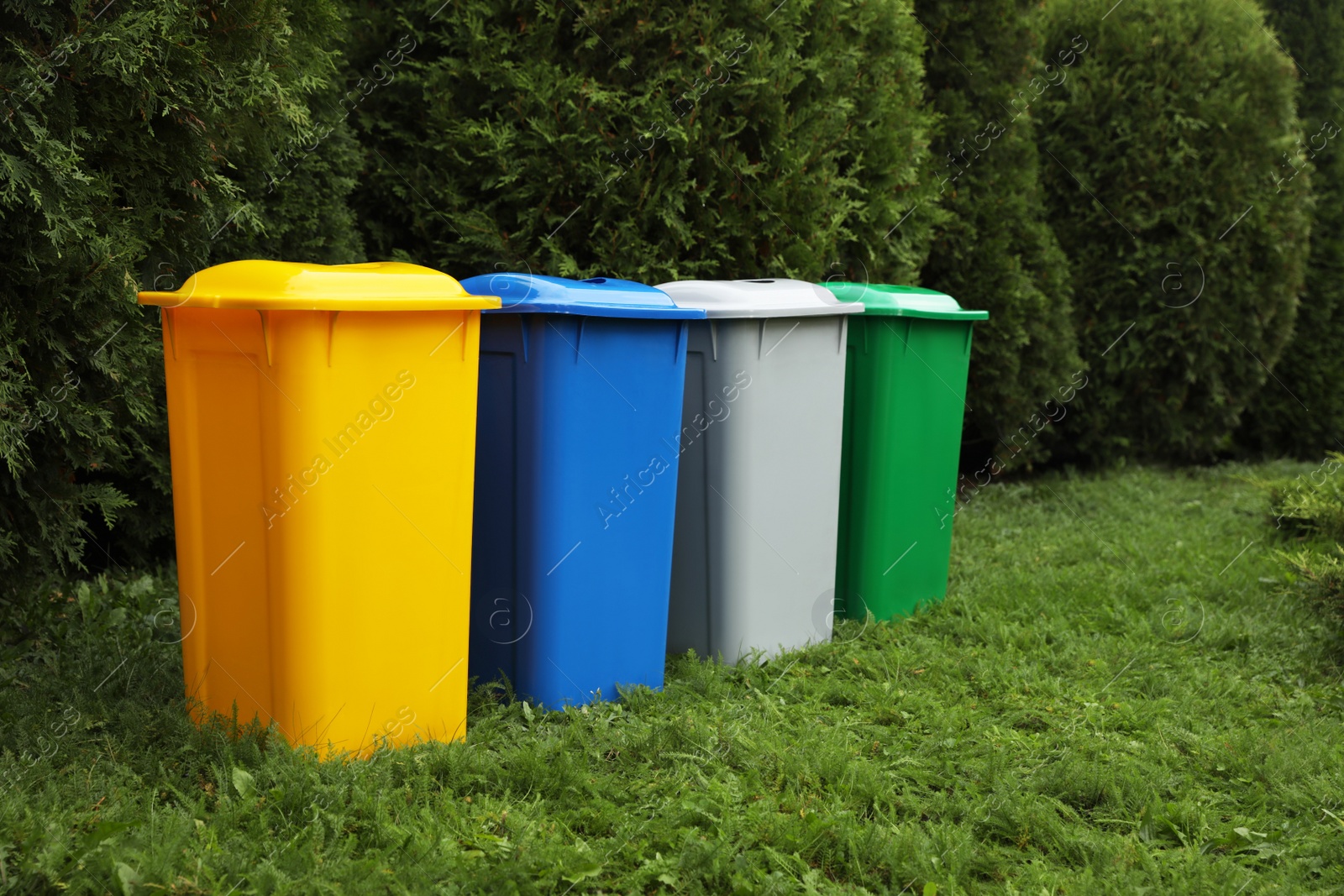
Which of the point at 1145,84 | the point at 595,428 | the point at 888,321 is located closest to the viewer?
the point at 595,428

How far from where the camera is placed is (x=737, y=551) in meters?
3.54

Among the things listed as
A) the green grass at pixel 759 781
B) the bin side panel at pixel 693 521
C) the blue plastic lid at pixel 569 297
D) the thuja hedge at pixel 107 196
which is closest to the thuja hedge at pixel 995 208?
the green grass at pixel 759 781

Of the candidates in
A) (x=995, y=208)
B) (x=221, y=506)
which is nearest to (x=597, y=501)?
(x=221, y=506)

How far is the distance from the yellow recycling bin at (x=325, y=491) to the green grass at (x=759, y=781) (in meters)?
0.18

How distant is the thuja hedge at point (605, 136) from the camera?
14.4 ft

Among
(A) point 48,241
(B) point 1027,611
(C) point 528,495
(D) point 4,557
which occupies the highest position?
(A) point 48,241

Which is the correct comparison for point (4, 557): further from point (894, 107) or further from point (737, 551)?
point (894, 107)

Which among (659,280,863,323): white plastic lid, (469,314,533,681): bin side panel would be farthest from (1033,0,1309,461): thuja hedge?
(469,314,533,681): bin side panel

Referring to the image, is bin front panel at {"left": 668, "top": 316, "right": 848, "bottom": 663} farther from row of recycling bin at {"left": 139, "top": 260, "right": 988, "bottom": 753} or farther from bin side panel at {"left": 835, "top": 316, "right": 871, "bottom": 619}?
bin side panel at {"left": 835, "top": 316, "right": 871, "bottom": 619}

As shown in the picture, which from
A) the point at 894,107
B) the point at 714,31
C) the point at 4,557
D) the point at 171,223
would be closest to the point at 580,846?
the point at 4,557

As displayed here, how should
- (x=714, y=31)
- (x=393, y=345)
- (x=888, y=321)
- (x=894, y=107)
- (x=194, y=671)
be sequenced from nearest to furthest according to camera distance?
(x=393, y=345) → (x=194, y=671) → (x=888, y=321) → (x=714, y=31) → (x=894, y=107)

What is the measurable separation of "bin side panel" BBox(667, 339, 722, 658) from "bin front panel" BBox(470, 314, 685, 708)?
0.76ft

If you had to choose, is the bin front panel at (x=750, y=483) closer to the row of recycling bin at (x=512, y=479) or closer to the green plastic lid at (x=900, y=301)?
the row of recycling bin at (x=512, y=479)

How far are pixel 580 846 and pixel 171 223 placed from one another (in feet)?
8.99
